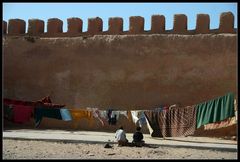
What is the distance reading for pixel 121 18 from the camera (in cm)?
1902

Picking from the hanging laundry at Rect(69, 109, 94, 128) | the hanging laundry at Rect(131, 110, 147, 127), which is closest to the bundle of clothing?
the hanging laundry at Rect(131, 110, 147, 127)

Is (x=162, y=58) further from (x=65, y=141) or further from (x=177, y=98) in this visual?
(x=65, y=141)

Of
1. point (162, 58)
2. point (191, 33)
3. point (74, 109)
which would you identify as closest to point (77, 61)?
point (74, 109)

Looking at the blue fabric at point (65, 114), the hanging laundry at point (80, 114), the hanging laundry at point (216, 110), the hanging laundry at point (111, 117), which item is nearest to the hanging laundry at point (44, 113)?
the blue fabric at point (65, 114)

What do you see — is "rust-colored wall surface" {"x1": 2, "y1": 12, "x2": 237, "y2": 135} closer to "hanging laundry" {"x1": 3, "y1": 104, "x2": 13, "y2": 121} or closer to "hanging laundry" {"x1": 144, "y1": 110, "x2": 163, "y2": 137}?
"hanging laundry" {"x1": 3, "y1": 104, "x2": 13, "y2": 121}

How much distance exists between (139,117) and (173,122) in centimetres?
145

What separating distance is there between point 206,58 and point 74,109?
5.68m

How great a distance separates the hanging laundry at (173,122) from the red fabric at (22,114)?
4.83 metres

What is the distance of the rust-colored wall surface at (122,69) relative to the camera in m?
17.7

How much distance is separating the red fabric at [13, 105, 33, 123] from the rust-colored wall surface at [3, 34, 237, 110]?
172 cm

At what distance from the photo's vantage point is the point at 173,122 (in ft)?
49.9

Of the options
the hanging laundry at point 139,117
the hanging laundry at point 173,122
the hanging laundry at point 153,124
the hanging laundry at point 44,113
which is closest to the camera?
the hanging laundry at point 173,122

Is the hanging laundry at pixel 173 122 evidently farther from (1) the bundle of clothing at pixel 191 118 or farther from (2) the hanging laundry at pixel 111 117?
(2) the hanging laundry at pixel 111 117

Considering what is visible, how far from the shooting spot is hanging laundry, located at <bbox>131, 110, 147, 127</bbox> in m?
16.0
